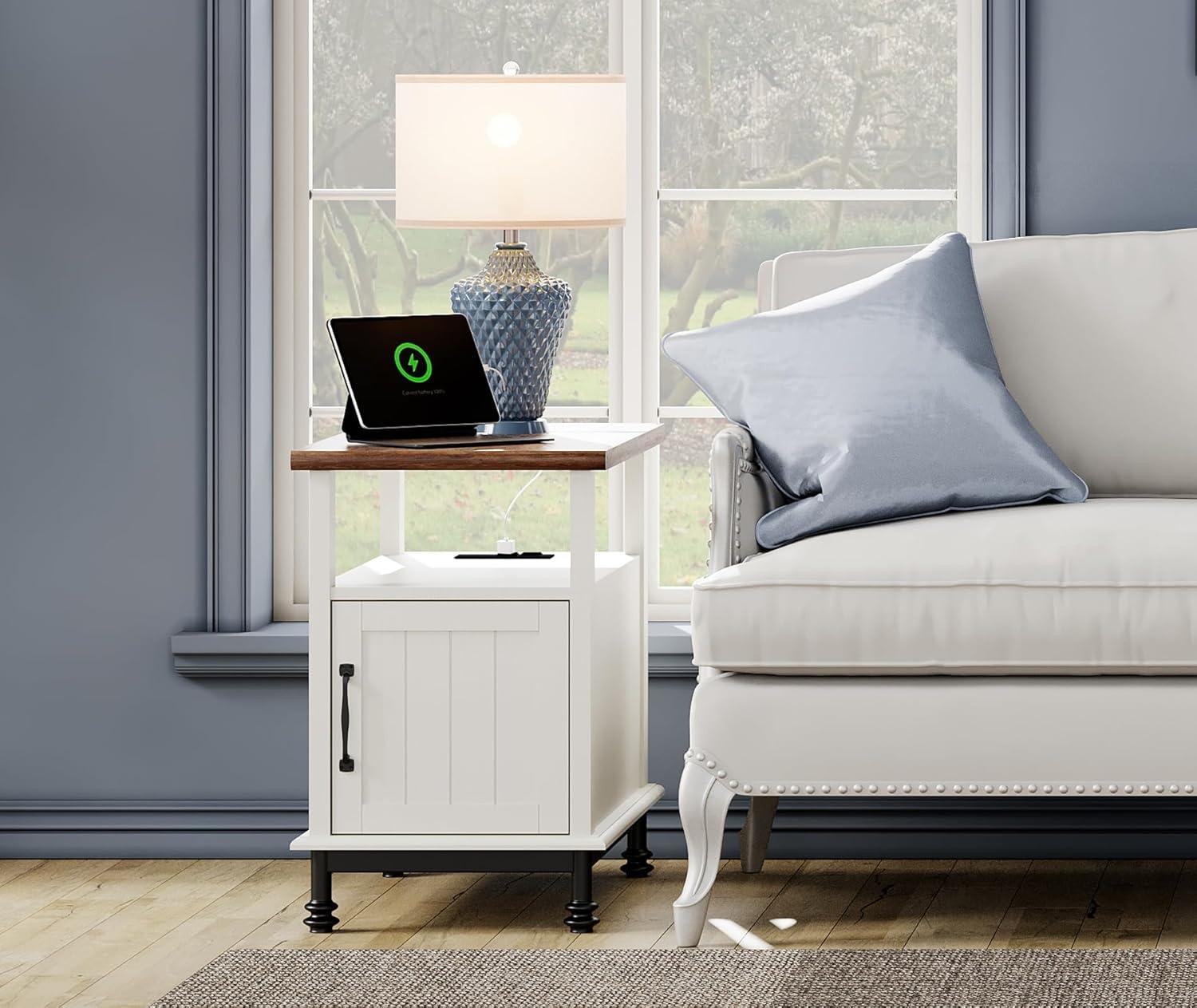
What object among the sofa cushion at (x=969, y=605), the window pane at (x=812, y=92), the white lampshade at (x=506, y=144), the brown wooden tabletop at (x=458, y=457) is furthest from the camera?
the window pane at (x=812, y=92)

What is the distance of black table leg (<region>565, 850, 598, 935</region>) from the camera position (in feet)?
7.48

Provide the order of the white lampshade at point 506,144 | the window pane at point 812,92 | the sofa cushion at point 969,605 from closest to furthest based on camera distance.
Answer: the sofa cushion at point 969,605 < the white lampshade at point 506,144 < the window pane at point 812,92

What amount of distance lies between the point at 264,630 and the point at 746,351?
102 cm

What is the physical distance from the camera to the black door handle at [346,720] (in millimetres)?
2273

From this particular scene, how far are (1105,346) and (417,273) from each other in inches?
48.3

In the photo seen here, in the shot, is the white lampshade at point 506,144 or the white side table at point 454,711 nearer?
the white side table at point 454,711

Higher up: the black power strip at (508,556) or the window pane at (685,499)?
the window pane at (685,499)

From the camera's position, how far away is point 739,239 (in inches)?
116

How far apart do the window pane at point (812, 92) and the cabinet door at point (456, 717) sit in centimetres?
108

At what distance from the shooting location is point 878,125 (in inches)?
115

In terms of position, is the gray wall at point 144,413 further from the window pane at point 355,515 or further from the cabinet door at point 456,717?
the cabinet door at point 456,717

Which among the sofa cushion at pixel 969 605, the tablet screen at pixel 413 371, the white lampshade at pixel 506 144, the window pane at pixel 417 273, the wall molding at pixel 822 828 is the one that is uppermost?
the white lampshade at pixel 506 144

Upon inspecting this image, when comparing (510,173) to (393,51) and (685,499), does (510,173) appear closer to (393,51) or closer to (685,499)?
(393,51)

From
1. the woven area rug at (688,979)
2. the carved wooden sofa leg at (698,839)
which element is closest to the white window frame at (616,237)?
the carved wooden sofa leg at (698,839)
